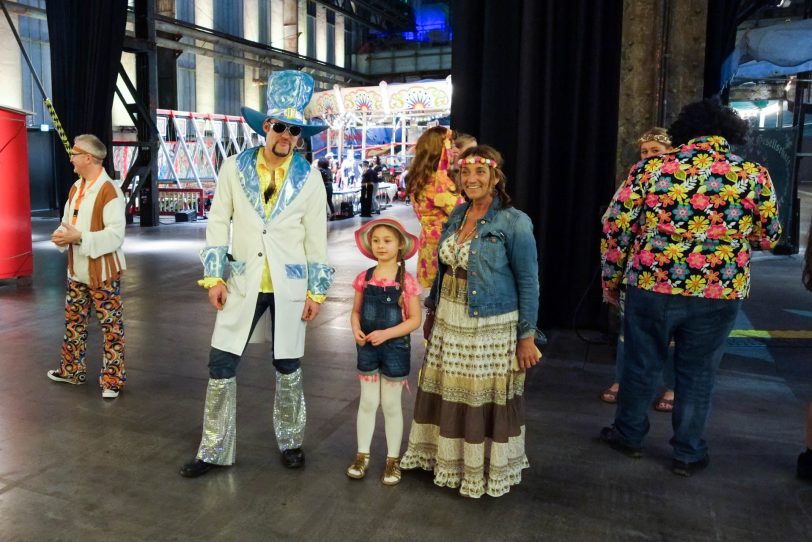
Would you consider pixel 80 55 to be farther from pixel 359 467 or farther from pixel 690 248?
pixel 690 248

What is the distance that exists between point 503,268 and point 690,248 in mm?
846

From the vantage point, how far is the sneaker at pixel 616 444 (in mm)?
3416

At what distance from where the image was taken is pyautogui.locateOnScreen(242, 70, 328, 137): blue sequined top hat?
3082 mm

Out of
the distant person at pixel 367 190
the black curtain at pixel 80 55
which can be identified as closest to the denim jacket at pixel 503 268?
the black curtain at pixel 80 55

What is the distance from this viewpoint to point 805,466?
3.18 meters

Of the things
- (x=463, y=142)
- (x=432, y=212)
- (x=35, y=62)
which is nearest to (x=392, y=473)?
(x=432, y=212)

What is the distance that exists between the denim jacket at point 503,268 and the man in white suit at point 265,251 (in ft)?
2.55

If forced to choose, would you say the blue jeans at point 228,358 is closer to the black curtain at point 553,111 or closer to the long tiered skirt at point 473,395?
the long tiered skirt at point 473,395

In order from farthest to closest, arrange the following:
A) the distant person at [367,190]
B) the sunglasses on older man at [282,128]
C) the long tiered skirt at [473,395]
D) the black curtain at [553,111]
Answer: the distant person at [367,190]
the black curtain at [553,111]
the sunglasses on older man at [282,128]
the long tiered skirt at [473,395]

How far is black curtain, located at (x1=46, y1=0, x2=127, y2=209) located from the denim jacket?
9231 millimetres

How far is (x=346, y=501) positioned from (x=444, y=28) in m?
36.7

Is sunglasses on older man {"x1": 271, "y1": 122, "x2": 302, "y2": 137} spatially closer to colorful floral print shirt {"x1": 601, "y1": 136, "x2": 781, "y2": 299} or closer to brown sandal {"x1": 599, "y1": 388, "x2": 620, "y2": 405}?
colorful floral print shirt {"x1": 601, "y1": 136, "x2": 781, "y2": 299}

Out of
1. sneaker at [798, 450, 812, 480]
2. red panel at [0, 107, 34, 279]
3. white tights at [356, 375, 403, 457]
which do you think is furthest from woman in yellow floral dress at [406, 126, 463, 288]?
red panel at [0, 107, 34, 279]

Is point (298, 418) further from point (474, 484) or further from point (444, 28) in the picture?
point (444, 28)
